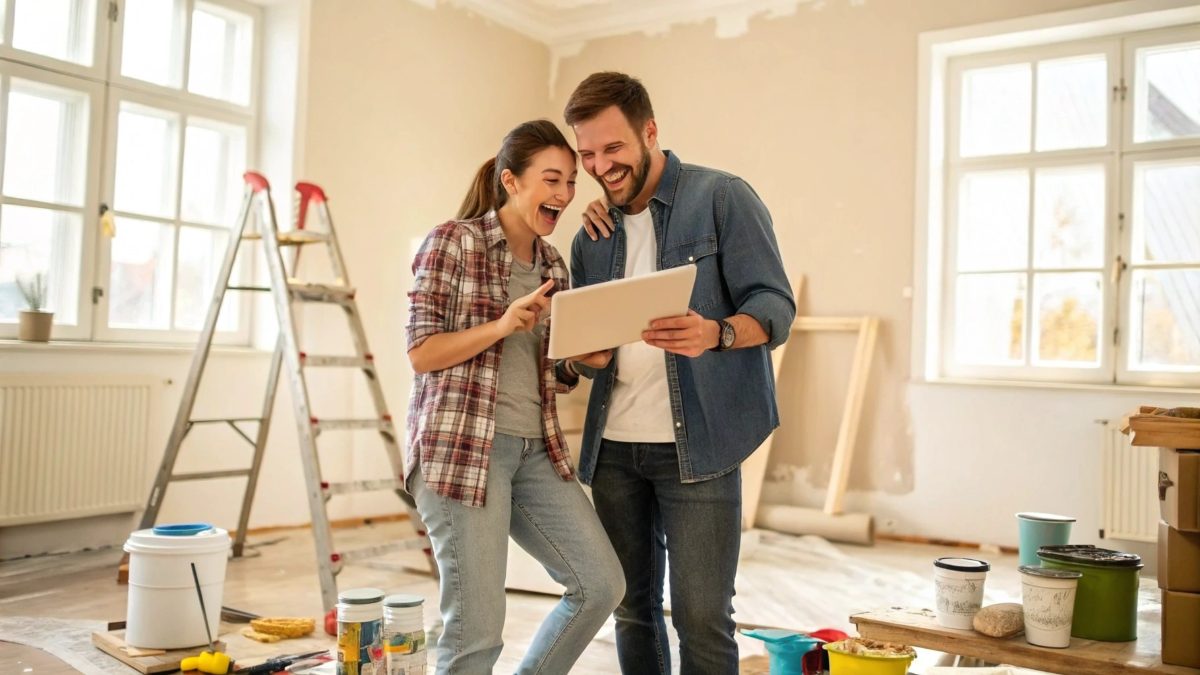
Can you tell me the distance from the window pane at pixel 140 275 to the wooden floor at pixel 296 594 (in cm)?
104

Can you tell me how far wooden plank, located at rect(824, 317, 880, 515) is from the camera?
4898mm

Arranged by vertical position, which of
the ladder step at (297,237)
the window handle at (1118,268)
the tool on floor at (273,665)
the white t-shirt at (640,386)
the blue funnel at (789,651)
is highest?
the window handle at (1118,268)

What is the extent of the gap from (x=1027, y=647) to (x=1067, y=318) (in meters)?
3.13

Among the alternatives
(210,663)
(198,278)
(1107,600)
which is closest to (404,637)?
(210,663)

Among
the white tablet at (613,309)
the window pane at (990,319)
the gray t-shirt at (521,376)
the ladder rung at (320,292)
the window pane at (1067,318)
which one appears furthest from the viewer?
the window pane at (990,319)

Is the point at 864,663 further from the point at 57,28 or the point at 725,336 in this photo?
the point at 57,28

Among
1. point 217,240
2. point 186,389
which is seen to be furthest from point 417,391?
point 217,240

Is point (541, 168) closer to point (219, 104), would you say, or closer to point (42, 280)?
point (42, 280)

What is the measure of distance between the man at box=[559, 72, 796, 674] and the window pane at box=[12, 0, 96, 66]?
10.6 feet

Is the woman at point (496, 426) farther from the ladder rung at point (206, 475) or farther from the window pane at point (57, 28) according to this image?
the window pane at point (57, 28)

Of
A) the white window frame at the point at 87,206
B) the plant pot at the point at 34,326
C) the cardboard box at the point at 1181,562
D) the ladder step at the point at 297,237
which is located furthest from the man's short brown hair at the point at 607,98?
the white window frame at the point at 87,206

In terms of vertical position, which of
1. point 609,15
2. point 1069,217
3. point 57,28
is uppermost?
point 609,15

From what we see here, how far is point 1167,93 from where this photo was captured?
4531 mm

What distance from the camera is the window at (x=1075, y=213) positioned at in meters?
4.49
